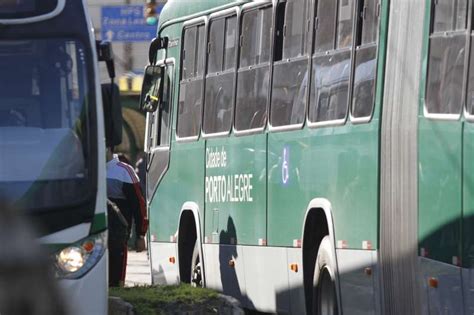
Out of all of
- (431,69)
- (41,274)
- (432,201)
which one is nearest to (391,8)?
(431,69)

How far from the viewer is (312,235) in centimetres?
984

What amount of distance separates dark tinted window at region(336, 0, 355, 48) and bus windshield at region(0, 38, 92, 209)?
244 centimetres

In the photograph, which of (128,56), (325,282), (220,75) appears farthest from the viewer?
(128,56)

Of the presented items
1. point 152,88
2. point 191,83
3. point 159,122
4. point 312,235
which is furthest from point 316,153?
point 159,122

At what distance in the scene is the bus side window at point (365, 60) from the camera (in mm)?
8602

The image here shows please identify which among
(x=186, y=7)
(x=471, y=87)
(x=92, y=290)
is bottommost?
(x=92, y=290)

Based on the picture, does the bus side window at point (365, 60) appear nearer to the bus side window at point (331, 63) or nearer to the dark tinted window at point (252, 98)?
the bus side window at point (331, 63)

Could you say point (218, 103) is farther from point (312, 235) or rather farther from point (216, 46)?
point (312, 235)

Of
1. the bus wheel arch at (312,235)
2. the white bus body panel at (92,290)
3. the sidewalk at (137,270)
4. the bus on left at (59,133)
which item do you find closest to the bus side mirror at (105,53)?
the bus on left at (59,133)

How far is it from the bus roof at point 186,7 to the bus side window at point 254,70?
0.40 m

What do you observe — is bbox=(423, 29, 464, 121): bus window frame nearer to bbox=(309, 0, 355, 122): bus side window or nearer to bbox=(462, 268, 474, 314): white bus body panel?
bbox=(462, 268, 474, 314): white bus body panel

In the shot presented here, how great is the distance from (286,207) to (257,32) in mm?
1881

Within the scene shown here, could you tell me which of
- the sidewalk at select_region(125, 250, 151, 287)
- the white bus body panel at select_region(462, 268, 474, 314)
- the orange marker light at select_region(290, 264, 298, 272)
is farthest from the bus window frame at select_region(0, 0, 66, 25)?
the sidewalk at select_region(125, 250, 151, 287)

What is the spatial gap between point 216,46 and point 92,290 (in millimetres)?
6043
